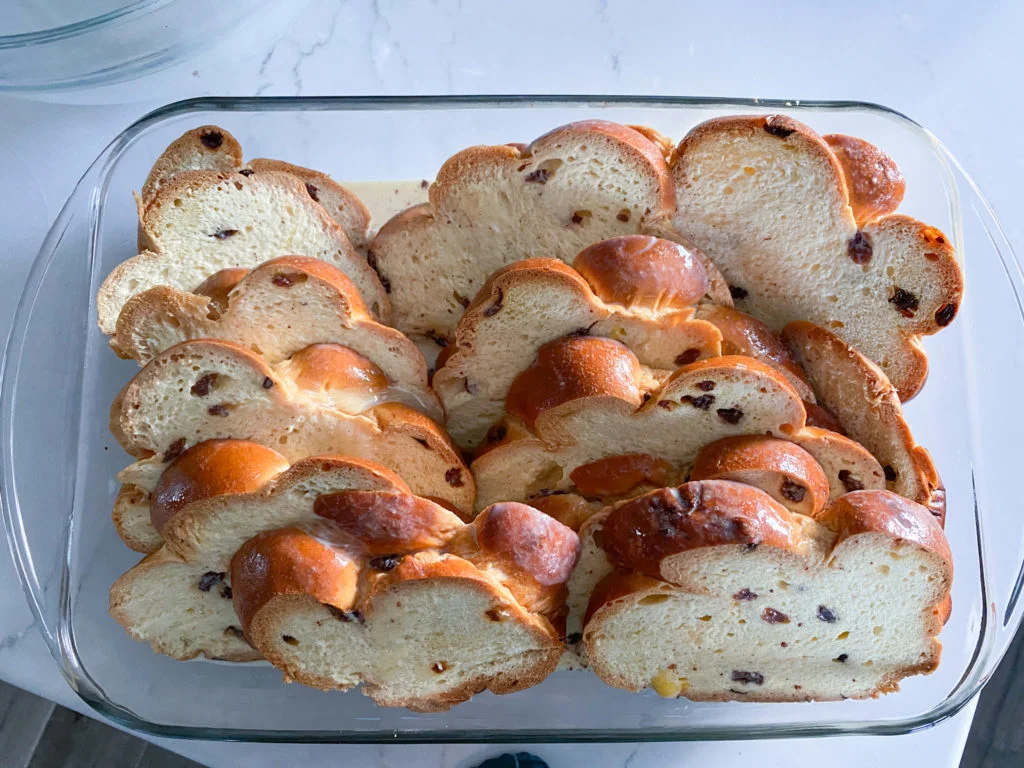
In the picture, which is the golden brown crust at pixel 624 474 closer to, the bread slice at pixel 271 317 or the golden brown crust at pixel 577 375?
the golden brown crust at pixel 577 375

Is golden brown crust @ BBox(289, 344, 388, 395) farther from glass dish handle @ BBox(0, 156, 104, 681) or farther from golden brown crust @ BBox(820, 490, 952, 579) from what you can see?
golden brown crust @ BBox(820, 490, 952, 579)

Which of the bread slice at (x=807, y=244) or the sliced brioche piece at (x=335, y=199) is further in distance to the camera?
the sliced brioche piece at (x=335, y=199)

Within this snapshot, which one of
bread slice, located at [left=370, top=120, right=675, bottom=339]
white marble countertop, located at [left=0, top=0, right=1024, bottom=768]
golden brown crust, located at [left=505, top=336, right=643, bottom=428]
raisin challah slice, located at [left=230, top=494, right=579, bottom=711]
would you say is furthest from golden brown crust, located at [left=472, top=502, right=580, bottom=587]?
white marble countertop, located at [left=0, top=0, right=1024, bottom=768]

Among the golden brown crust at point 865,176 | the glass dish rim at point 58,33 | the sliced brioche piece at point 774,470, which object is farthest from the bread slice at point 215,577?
the glass dish rim at point 58,33

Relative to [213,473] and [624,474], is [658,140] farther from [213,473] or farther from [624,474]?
[213,473]

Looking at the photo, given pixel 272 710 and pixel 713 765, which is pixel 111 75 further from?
pixel 713 765

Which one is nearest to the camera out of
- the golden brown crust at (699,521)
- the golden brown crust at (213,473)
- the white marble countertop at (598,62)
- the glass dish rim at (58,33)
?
the golden brown crust at (699,521)
